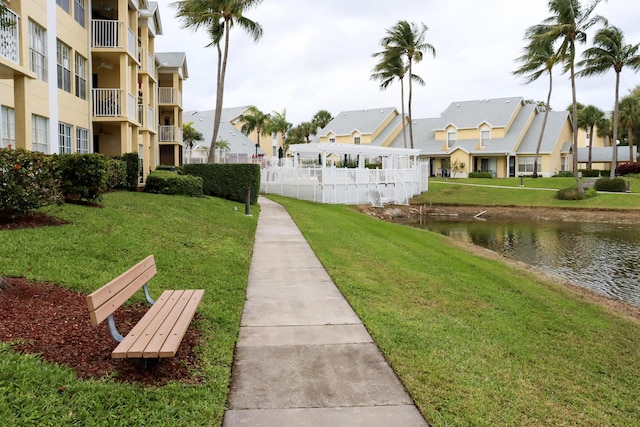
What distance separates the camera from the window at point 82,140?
1986 centimetres

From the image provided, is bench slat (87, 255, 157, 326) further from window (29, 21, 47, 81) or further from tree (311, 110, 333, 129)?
tree (311, 110, 333, 129)

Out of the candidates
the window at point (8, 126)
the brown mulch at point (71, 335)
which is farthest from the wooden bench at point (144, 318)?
the window at point (8, 126)

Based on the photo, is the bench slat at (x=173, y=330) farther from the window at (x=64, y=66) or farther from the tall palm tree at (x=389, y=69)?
the tall palm tree at (x=389, y=69)

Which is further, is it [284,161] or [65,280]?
[284,161]

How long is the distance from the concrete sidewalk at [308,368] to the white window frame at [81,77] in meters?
14.5

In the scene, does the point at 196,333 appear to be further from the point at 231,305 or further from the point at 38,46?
the point at 38,46

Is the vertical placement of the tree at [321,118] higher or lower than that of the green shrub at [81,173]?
higher

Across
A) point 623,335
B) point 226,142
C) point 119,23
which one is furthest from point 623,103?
point 623,335

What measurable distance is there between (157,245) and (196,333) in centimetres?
450

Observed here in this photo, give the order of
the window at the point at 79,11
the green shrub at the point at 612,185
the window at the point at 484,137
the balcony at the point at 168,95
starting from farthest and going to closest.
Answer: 1. the window at the point at 484,137
2. the green shrub at the point at 612,185
3. the balcony at the point at 168,95
4. the window at the point at 79,11

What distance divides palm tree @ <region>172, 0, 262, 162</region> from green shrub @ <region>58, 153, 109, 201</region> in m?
17.5

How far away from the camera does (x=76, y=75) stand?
64.5ft

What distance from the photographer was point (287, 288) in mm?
8797

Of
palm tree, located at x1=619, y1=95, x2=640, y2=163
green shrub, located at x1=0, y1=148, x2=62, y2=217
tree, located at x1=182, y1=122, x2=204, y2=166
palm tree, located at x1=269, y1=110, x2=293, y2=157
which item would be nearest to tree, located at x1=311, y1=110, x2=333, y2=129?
palm tree, located at x1=269, y1=110, x2=293, y2=157
